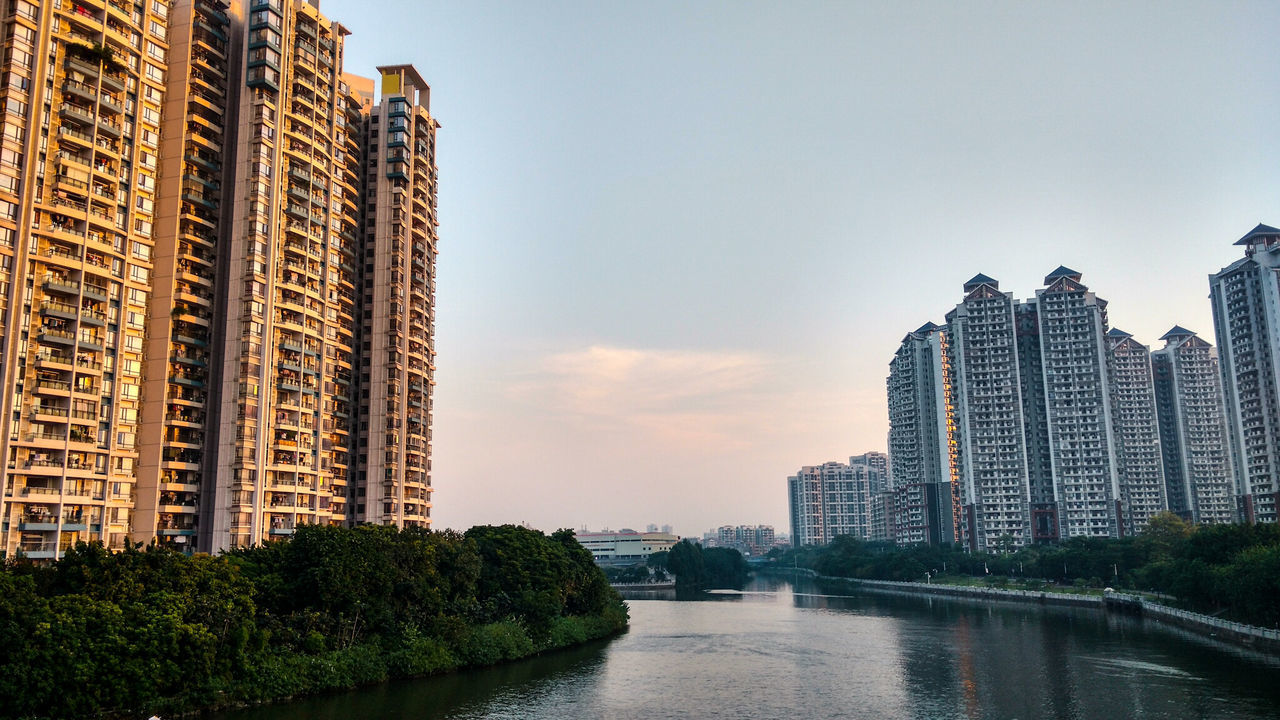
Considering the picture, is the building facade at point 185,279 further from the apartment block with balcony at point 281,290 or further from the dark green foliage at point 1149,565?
the dark green foliage at point 1149,565

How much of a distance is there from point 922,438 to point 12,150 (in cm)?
17162

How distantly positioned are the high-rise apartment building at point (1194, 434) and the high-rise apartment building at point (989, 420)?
38268 millimetres

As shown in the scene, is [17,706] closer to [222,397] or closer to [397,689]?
[397,689]

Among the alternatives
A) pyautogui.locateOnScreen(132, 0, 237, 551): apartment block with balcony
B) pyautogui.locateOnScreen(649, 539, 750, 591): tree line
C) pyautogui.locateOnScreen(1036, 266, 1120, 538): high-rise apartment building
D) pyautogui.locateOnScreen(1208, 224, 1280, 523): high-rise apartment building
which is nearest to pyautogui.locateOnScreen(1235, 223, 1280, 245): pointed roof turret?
pyautogui.locateOnScreen(1208, 224, 1280, 523): high-rise apartment building

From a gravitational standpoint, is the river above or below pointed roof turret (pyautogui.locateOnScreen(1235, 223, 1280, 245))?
below

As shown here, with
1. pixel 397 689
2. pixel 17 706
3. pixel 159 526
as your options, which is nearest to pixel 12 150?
pixel 159 526

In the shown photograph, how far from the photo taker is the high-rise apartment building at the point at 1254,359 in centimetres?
11825

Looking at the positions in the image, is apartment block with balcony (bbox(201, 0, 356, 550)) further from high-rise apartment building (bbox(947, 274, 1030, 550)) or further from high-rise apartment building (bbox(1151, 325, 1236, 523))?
high-rise apartment building (bbox(1151, 325, 1236, 523))

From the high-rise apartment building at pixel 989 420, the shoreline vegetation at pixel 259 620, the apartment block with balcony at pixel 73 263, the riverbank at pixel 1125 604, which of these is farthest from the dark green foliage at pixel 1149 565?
the apartment block with balcony at pixel 73 263

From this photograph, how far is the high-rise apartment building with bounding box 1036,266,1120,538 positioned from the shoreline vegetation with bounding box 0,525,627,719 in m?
116

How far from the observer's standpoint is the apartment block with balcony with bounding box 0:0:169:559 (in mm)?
51156

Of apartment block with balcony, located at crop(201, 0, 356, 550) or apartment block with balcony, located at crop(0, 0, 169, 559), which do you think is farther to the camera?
apartment block with balcony, located at crop(201, 0, 356, 550)

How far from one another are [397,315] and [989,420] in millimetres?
119269

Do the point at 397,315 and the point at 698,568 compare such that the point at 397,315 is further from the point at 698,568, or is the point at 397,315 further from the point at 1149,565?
the point at 698,568
